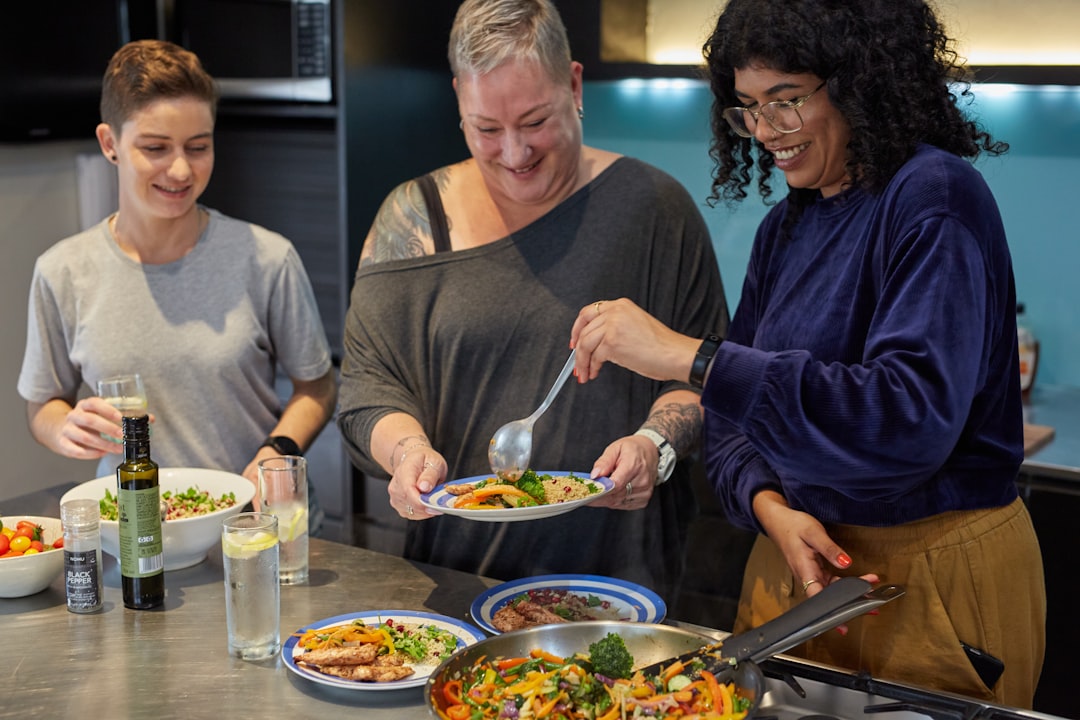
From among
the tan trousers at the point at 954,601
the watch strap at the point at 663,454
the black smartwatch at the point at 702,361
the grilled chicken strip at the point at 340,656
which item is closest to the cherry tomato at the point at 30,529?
the grilled chicken strip at the point at 340,656

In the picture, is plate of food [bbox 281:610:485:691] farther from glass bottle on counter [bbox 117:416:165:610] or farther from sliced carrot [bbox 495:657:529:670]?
glass bottle on counter [bbox 117:416:165:610]

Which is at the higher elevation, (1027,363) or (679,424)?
(679,424)

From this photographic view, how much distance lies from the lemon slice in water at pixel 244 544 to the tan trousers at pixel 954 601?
810mm

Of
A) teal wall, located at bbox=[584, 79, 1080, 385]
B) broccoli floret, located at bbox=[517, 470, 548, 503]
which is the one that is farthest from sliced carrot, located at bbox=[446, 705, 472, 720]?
teal wall, located at bbox=[584, 79, 1080, 385]

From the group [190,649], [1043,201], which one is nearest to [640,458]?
[190,649]

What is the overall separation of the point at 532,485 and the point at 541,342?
38 cm

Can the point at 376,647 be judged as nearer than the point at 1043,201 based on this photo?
Yes

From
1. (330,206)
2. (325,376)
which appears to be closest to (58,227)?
(330,206)

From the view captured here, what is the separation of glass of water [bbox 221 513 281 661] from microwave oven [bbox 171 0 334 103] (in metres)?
2.18

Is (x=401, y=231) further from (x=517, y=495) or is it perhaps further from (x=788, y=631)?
(x=788, y=631)

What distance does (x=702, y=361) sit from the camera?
145 cm

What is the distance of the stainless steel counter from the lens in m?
1.38

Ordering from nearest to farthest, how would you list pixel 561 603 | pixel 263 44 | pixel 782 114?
1. pixel 782 114
2. pixel 561 603
3. pixel 263 44

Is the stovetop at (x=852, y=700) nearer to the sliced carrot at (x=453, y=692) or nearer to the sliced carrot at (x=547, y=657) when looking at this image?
the sliced carrot at (x=547, y=657)
